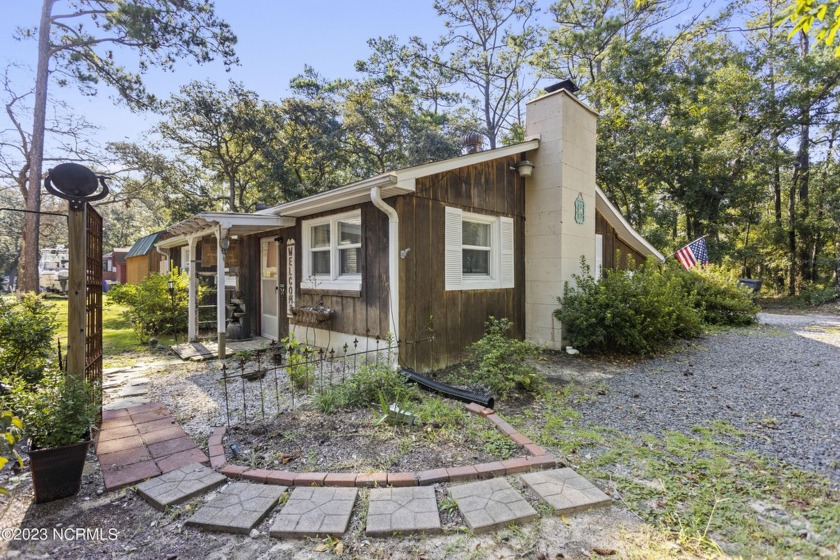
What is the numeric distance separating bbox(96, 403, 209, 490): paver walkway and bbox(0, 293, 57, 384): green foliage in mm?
833

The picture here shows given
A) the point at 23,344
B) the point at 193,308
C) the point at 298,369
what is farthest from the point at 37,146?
the point at 298,369

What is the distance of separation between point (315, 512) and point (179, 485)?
3.46 ft

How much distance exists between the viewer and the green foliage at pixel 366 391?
3727 millimetres

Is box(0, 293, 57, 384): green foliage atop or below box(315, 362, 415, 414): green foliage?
atop

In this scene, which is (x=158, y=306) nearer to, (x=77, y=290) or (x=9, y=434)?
(x=77, y=290)

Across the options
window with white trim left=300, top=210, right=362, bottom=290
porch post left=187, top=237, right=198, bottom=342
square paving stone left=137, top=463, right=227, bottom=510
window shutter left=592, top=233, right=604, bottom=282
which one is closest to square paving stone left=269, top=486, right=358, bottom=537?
square paving stone left=137, top=463, right=227, bottom=510

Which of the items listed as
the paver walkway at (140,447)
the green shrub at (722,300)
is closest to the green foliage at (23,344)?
the paver walkway at (140,447)

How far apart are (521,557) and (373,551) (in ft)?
2.45

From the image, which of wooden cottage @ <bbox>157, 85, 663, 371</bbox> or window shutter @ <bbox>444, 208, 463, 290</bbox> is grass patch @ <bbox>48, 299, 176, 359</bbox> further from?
window shutter @ <bbox>444, 208, 463, 290</bbox>

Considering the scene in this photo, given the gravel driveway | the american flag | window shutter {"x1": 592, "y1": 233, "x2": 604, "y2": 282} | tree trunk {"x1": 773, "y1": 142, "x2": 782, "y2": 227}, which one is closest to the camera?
the gravel driveway

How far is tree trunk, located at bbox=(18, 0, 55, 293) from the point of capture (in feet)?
40.9

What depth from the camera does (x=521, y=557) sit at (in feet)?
6.19

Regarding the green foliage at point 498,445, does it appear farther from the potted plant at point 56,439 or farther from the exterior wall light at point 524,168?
the exterior wall light at point 524,168

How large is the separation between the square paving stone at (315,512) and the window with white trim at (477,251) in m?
3.49
